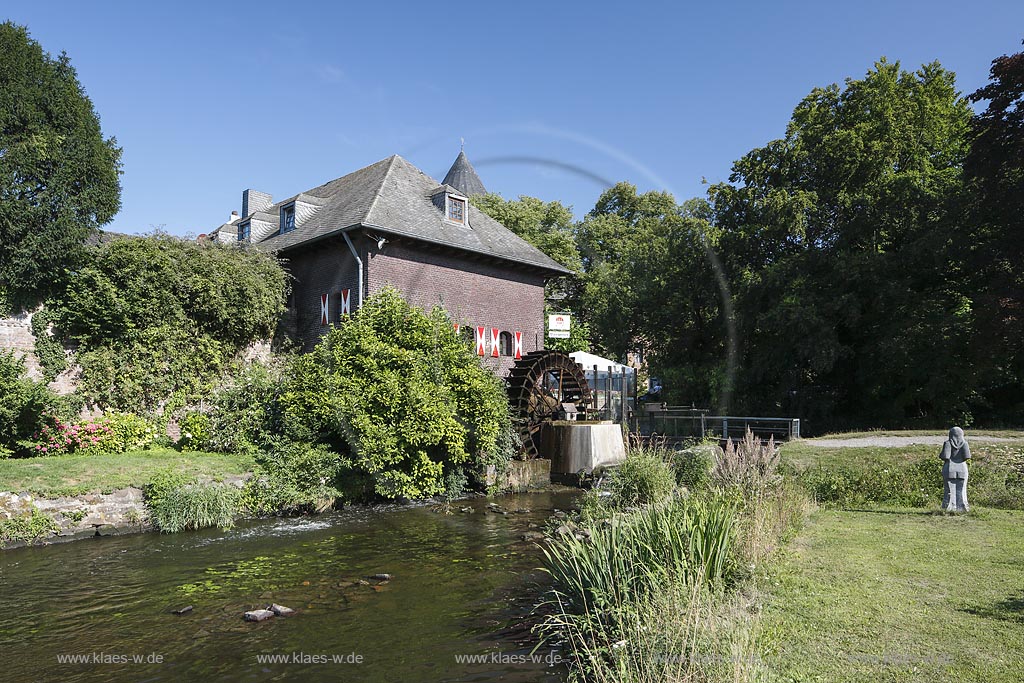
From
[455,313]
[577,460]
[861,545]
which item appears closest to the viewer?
[861,545]

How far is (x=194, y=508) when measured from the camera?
11.8 m

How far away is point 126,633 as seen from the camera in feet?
22.5

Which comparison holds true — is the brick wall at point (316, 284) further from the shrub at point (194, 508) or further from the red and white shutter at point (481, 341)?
the shrub at point (194, 508)

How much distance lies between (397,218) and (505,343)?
567 cm

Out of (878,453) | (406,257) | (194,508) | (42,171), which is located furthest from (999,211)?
(42,171)

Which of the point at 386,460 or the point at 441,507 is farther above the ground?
the point at 386,460

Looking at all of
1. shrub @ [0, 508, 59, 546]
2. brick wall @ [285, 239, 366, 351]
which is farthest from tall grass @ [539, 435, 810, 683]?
brick wall @ [285, 239, 366, 351]

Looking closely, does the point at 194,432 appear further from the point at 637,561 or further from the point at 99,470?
the point at 637,561

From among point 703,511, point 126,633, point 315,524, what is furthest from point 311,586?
point 703,511

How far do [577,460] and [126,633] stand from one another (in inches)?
489

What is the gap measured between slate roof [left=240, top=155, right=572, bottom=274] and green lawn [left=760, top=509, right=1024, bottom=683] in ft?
46.2

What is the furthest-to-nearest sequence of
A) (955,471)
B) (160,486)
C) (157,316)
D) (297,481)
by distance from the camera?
(157,316), (297,481), (160,486), (955,471)

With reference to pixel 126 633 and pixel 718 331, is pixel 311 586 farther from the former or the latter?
pixel 718 331

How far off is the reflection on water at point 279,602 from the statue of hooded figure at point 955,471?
6061mm
